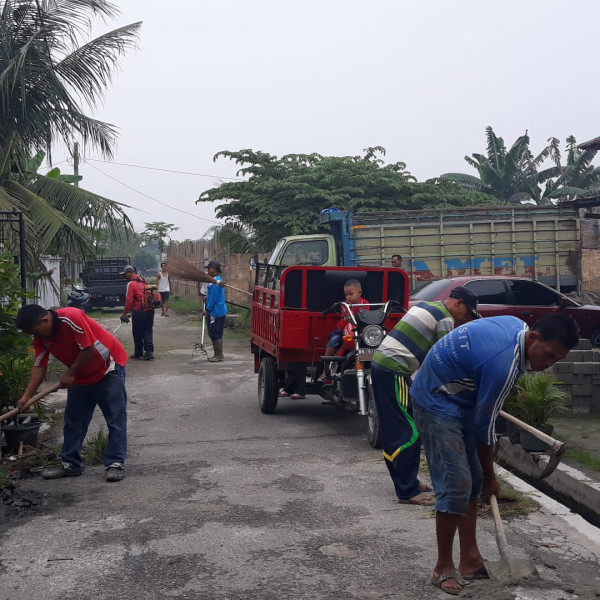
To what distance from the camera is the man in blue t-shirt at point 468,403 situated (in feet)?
13.5

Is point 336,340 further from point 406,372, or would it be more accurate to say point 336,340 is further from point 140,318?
point 140,318

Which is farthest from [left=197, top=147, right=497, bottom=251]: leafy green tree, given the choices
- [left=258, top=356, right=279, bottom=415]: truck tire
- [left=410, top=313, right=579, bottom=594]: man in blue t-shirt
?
[left=410, top=313, right=579, bottom=594]: man in blue t-shirt

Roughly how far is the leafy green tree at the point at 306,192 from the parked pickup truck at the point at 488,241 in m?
4.48

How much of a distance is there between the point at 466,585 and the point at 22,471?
14.1ft

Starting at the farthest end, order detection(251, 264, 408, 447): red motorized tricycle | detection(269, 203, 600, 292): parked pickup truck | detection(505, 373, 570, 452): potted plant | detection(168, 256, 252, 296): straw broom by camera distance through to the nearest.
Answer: detection(269, 203, 600, 292): parked pickup truck < detection(168, 256, 252, 296): straw broom < detection(251, 264, 408, 447): red motorized tricycle < detection(505, 373, 570, 452): potted plant

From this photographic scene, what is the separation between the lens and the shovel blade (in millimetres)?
4430

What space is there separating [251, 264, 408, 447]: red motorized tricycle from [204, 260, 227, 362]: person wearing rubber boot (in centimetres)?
493

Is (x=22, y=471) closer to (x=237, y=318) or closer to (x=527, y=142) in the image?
(x=237, y=318)

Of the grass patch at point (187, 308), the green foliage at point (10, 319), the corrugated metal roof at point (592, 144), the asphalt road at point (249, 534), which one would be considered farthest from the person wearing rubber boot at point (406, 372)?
the corrugated metal roof at point (592, 144)

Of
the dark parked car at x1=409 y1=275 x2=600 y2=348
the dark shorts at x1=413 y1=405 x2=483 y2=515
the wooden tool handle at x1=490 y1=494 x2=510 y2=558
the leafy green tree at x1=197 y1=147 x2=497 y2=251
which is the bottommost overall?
the wooden tool handle at x1=490 y1=494 x2=510 y2=558

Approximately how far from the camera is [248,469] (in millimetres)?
7258

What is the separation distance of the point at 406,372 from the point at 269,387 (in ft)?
13.7

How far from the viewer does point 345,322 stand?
8.80 metres

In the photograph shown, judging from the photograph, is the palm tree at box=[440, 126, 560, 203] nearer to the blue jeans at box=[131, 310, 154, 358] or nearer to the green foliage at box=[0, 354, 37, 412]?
the blue jeans at box=[131, 310, 154, 358]
